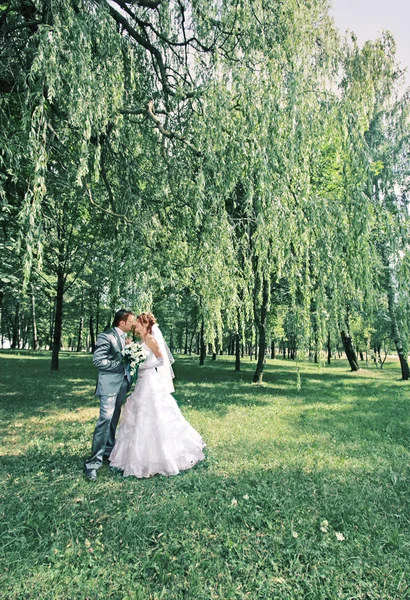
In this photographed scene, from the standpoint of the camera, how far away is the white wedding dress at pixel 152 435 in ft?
16.5

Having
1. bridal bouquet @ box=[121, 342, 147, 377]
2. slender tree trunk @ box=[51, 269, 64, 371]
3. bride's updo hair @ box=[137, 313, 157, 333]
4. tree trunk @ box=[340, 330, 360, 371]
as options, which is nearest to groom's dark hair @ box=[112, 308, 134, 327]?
bride's updo hair @ box=[137, 313, 157, 333]

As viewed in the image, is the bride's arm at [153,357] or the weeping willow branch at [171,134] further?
the bride's arm at [153,357]

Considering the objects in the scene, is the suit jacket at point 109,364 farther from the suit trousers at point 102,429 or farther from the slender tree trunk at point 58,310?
the slender tree trunk at point 58,310

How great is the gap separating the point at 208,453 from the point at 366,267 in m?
3.83

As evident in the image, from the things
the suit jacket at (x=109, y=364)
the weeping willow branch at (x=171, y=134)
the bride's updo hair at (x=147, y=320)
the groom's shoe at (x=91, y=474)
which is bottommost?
the groom's shoe at (x=91, y=474)

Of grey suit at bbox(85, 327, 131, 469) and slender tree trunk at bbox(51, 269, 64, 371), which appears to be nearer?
grey suit at bbox(85, 327, 131, 469)

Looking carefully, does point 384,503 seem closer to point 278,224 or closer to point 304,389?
point 278,224

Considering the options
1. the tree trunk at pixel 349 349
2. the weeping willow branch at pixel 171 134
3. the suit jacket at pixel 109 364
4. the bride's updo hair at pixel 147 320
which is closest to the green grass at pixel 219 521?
the suit jacket at pixel 109 364

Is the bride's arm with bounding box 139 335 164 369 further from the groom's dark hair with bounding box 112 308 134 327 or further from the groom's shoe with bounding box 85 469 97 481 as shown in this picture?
the groom's shoe with bounding box 85 469 97 481

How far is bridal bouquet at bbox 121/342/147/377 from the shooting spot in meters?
5.21

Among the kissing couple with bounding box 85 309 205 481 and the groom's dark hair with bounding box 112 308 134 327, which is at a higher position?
the groom's dark hair with bounding box 112 308 134 327

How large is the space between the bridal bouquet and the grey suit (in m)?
0.10

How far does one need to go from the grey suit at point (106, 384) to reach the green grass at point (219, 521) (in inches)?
14.3

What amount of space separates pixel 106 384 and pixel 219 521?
236 cm
